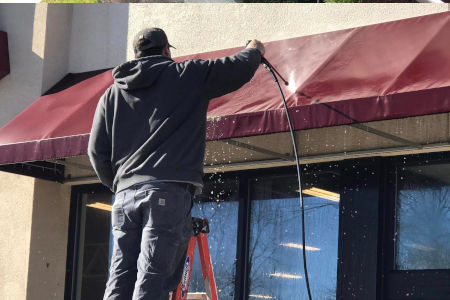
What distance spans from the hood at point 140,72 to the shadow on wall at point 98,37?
549cm

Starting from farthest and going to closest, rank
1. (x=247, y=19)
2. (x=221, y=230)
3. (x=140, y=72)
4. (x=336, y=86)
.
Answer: (x=221, y=230) → (x=247, y=19) → (x=336, y=86) → (x=140, y=72)

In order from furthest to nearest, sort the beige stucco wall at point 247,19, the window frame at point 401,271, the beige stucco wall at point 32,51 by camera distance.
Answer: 1. the beige stucco wall at point 32,51
2. the beige stucco wall at point 247,19
3. the window frame at point 401,271

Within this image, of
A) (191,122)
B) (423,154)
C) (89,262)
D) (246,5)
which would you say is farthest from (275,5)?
(191,122)

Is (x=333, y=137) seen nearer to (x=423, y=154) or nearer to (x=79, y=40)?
(x=423, y=154)

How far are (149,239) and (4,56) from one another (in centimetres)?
702

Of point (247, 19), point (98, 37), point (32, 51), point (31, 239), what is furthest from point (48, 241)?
point (247, 19)

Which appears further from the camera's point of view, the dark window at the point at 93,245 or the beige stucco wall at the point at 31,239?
the dark window at the point at 93,245

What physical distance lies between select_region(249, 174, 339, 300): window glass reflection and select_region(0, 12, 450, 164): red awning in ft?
4.47

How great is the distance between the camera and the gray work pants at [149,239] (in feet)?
13.7

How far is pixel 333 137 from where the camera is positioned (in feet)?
27.3

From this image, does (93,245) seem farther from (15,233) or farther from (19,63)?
(19,63)

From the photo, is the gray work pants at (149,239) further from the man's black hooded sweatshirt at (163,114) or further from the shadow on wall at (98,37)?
the shadow on wall at (98,37)

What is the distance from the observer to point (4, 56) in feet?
34.9

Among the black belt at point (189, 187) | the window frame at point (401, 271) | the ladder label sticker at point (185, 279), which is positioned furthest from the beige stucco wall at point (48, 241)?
the black belt at point (189, 187)
